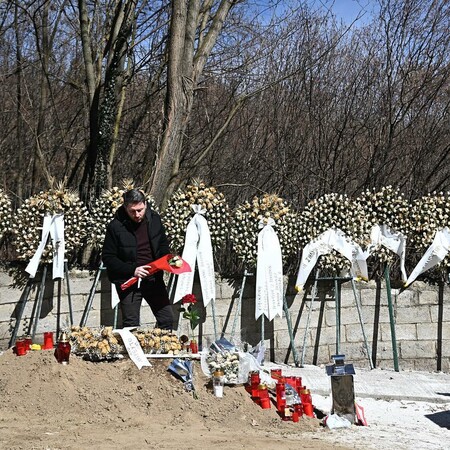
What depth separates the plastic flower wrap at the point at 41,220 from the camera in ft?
28.6

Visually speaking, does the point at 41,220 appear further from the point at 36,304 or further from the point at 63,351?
the point at 63,351

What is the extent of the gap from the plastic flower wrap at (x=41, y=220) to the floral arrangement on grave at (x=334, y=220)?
8.77 ft

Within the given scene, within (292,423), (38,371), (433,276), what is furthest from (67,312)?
(433,276)

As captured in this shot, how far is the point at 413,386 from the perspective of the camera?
8.18 metres

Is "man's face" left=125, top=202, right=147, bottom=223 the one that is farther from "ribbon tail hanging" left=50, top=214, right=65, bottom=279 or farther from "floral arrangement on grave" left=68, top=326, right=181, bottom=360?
"ribbon tail hanging" left=50, top=214, right=65, bottom=279

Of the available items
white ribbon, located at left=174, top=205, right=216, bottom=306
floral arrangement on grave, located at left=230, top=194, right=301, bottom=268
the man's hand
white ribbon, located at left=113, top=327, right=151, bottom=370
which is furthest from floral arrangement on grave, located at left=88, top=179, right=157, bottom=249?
white ribbon, located at left=113, top=327, right=151, bottom=370

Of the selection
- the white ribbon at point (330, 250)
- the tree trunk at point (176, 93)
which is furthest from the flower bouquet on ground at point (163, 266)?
the tree trunk at point (176, 93)

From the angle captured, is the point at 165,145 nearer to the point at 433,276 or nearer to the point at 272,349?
the point at 272,349

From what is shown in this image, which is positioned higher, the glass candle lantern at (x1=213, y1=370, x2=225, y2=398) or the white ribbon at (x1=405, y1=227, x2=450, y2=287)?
the white ribbon at (x1=405, y1=227, x2=450, y2=287)

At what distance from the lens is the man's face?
7363 millimetres

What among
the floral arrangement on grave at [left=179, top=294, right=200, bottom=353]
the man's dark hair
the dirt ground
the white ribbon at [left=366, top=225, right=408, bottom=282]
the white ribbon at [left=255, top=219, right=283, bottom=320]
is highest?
the man's dark hair

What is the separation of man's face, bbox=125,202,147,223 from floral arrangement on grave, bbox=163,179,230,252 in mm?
1480

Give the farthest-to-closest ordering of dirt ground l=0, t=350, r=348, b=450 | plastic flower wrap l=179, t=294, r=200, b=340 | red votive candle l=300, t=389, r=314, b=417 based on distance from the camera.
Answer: plastic flower wrap l=179, t=294, r=200, b=340, red votive candle l=300, t=389, r=314, b=417, dirt ground l=0, t=350, r=348, b=450

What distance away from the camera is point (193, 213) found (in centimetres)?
901
